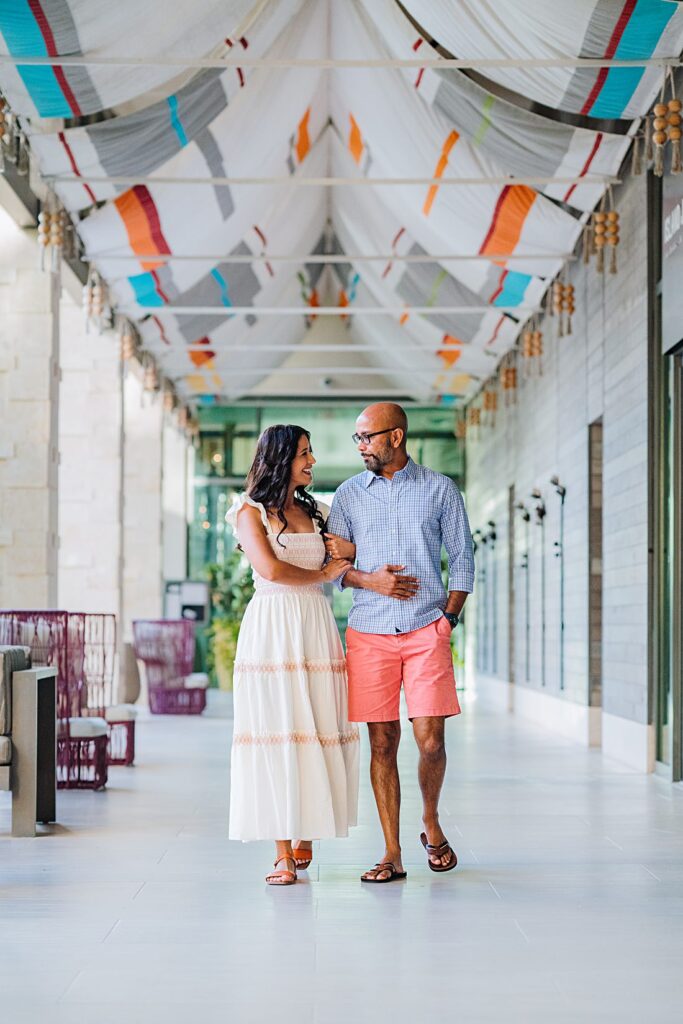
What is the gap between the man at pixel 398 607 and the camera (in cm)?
Result: 455

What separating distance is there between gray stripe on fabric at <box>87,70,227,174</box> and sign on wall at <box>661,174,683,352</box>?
263 cm

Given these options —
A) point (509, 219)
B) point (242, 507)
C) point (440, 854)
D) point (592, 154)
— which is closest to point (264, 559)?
point (242, 507)

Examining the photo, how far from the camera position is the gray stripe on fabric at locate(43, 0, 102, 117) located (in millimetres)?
6223

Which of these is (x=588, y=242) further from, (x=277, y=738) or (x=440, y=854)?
(x=277, y=738)

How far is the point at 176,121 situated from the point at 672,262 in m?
2.93

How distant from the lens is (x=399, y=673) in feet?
15.1

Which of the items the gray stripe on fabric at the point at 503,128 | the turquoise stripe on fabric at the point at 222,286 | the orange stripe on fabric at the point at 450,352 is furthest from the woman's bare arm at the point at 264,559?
the orange stripe on fabric at the point at 450,352

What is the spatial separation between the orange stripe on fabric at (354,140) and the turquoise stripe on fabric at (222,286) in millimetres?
1678

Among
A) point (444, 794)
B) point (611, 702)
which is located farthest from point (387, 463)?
point (611, 702)

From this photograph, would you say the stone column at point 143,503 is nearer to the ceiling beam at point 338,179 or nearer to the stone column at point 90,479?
the stone column at point 90,479

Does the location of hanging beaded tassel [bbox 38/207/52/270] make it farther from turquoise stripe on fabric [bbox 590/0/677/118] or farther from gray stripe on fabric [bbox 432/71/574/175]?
turquoise stripe on fabric [bbox 590/0/677/118]

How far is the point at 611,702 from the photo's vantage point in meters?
8.97

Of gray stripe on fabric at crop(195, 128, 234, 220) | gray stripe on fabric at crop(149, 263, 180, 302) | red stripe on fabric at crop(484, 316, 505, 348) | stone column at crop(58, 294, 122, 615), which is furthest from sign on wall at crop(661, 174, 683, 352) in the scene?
stone column at crop(58, 294, 122, 615)

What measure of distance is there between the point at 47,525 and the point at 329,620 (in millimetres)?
4804
